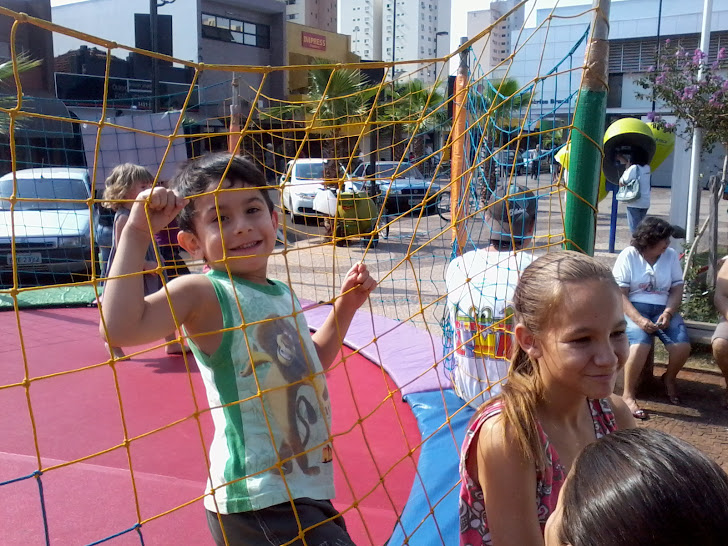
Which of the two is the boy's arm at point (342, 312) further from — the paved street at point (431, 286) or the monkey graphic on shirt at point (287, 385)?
the monkey graphic on shirt at point (287, 385)

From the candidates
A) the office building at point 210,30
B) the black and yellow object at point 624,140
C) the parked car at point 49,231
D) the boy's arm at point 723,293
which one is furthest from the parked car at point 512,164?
the office building at point 210,30

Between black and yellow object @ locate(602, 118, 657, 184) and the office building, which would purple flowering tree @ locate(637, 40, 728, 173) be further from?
the office building

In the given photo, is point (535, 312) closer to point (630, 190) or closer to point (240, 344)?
point (240, 344)

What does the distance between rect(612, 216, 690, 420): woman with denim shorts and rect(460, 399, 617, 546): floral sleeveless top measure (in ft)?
9.57

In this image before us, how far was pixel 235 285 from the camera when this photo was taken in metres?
1.43

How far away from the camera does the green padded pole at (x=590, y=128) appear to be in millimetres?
1617

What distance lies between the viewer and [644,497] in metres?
Result: 0.70

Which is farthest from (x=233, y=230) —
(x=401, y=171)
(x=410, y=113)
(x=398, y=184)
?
(x=398, y=184)

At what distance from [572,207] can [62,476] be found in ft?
6.77

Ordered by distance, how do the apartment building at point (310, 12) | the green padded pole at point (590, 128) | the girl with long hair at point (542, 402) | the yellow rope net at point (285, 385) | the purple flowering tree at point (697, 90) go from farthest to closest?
the apartment building at point (310, 12)
the purple flowering tree at point (697, 90)
the green padded pole at point (590, 128)
the yellow rope net at point (285, 385)
the girl with long hair at point (542, 402)

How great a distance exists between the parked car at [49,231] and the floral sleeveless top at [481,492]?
210 inches

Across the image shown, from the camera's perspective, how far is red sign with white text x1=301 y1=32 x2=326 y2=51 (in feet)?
82.6

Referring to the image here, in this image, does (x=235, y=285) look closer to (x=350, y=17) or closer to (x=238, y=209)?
(x=238, y=209)

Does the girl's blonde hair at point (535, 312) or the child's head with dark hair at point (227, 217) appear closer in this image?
the girl's blonde hair at point (535, 312)
